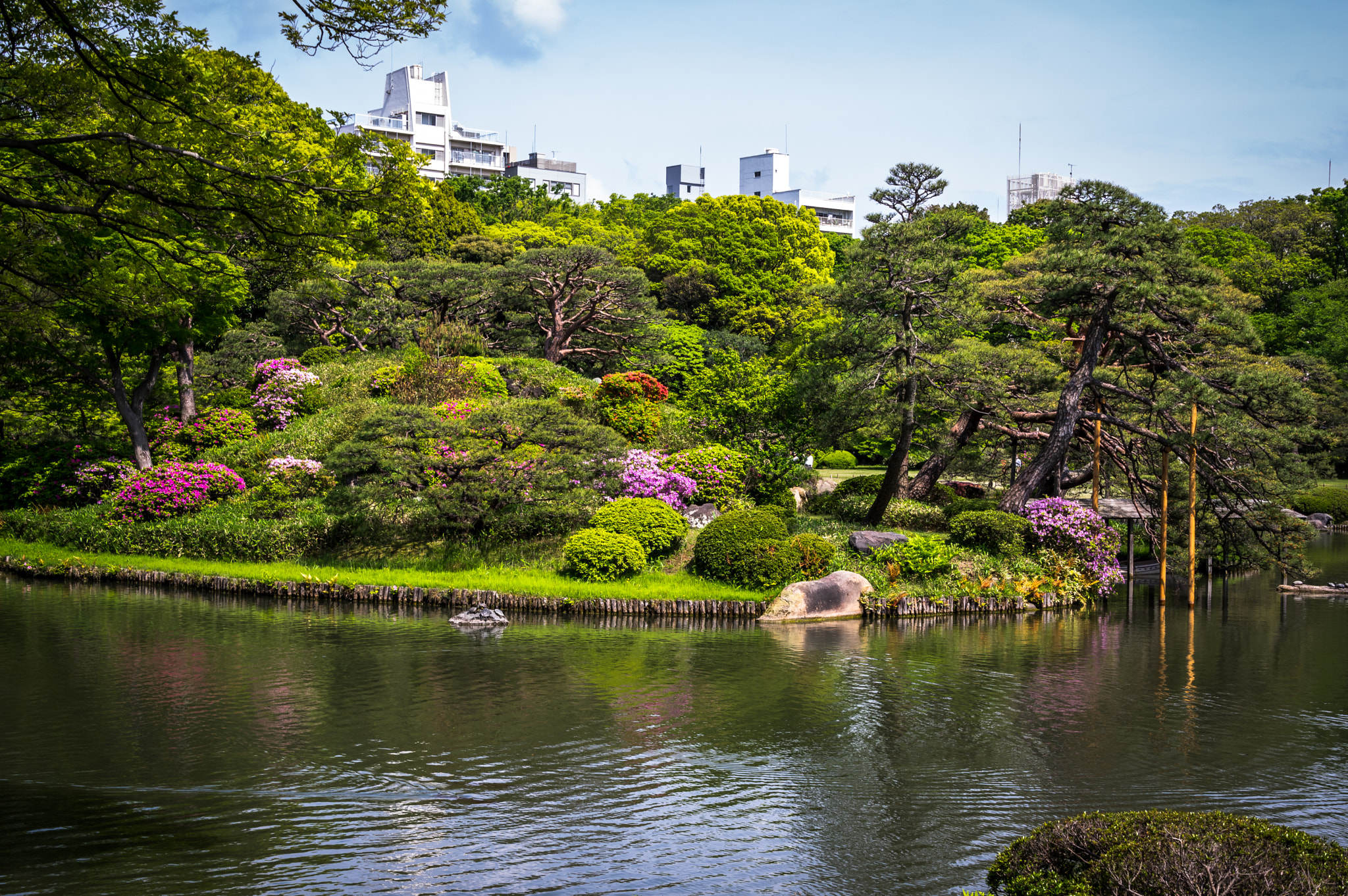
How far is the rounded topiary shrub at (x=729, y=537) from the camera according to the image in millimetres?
20203

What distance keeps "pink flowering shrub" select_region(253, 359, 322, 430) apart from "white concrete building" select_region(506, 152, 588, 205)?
7050cm

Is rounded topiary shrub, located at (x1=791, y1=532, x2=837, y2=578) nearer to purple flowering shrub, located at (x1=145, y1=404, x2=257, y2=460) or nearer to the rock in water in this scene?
the rock in water

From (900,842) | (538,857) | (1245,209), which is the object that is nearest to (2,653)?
(538,857)

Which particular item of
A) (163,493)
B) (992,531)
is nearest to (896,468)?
(992,531)

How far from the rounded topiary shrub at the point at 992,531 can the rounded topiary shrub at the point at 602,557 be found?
7142 mm

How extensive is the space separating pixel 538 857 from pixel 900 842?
3.07 meters

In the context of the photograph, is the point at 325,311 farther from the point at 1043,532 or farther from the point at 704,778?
the point at 704,778

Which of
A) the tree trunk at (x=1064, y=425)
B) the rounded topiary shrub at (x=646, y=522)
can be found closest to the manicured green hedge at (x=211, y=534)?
the rounded topiary shrub at (x=646, y=522)

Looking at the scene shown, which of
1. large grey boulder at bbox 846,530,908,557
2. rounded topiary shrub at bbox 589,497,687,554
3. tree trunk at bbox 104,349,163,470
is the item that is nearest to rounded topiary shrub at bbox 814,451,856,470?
large grey boulder at bbox 846,530,908,557

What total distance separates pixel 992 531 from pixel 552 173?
8708 cm

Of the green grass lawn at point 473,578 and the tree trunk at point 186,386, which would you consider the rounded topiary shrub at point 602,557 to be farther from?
the tree trunk at point 186,386

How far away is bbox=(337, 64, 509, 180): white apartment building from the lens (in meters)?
91.6

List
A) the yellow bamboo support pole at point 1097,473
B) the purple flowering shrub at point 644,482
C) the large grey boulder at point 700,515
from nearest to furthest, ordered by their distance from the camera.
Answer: the yellow bamboo support pole at point 1097,473 → the purple flowering shrub at point 644,482 → the large grey boulder at point 700,515

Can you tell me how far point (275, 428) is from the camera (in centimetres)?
2908
